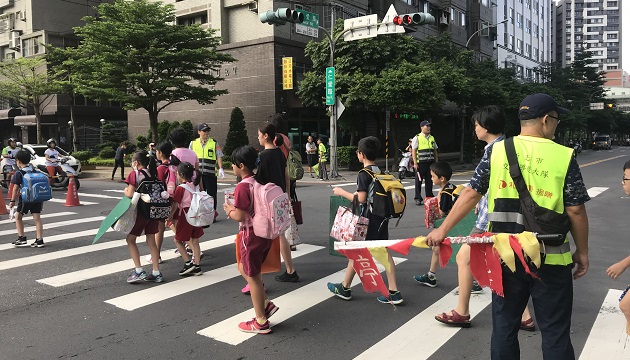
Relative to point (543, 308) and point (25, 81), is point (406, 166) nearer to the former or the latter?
point (543, 308)

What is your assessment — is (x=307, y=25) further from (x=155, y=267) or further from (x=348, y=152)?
(x=155, y=267)

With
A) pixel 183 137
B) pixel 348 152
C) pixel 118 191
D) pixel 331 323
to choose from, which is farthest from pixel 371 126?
pixel 331 323

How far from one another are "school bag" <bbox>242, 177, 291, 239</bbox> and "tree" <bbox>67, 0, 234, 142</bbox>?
21.6 metres

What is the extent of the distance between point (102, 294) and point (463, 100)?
92.0ft

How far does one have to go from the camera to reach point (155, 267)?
246 inches

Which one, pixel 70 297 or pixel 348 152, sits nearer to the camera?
pixel 70 297

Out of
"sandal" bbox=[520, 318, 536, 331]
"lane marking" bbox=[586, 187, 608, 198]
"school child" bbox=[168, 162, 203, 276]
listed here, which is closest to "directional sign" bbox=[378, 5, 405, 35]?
"lane marking" bbox=[586, 187, 608, 198]

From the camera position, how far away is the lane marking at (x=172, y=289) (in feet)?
18.0

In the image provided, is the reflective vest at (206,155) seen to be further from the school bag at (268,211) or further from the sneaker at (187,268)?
the school bag at (268,211)

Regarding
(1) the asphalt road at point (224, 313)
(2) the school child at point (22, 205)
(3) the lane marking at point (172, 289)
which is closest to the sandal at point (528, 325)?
(1) the asphalt road at point (224, 313)

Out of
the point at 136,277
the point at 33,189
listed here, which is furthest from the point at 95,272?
the point at 33,189

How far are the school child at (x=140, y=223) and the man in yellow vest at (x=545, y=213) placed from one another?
13.4 feet

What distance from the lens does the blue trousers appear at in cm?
294

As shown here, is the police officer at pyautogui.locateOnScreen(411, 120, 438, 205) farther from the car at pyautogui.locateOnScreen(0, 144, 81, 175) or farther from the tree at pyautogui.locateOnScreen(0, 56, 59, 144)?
the tree at pyautogui.locateOnScreen(0, 56, 59, 144)
